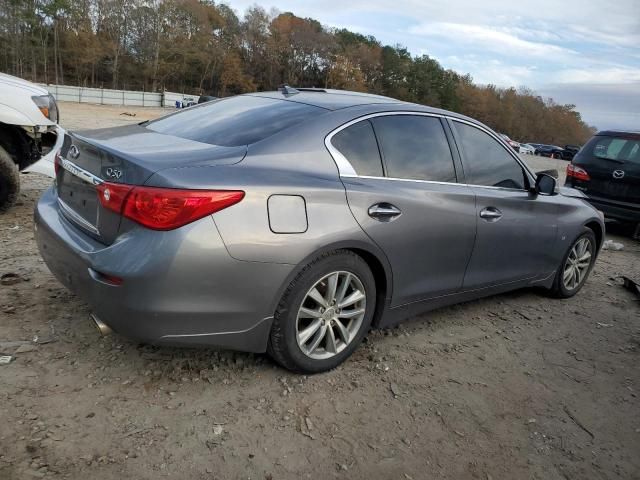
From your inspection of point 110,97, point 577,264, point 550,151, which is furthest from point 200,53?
point 577,264

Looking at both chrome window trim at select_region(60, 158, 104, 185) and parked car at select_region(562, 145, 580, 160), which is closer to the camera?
chrome window trim at select_region(60, 158, 104, 185)

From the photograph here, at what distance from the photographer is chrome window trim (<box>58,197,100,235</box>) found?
270 cm

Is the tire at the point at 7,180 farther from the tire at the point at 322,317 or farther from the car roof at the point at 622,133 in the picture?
the car roof at the point at 622,133

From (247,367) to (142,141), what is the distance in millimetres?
1391

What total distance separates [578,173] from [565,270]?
4.37m

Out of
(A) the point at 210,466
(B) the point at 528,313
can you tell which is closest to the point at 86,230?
(A) the point at 210,466

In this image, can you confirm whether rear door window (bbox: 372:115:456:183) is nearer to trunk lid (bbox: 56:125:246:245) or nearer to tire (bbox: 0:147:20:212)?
trunk lid (bbox: 56:125:246:245)

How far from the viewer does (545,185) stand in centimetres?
425

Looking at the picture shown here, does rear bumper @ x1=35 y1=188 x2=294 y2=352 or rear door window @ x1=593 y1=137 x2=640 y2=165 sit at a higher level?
rear door window @ x1=593 y1=137 x2=640 y2=165

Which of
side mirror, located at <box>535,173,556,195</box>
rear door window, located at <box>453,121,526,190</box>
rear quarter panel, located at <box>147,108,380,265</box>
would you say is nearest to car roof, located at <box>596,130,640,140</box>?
side mirror, located at <box>535,173,556,195</box>

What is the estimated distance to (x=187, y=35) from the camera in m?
82.6

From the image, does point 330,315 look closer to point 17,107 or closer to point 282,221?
point 282,221

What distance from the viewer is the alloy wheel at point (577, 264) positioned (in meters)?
4.86

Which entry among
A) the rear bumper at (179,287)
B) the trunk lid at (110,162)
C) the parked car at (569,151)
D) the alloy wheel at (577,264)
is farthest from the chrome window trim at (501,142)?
the parked car at (569,151)
